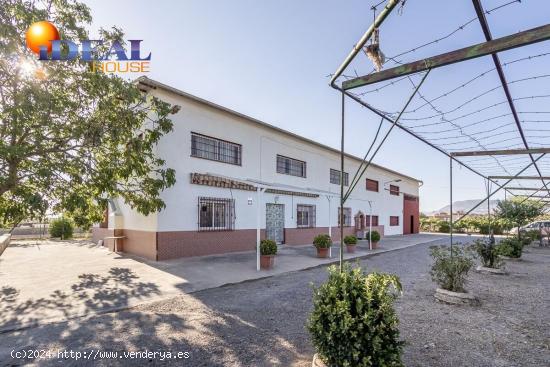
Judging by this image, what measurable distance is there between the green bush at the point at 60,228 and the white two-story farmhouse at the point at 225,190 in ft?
15.9

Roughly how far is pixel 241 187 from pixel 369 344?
10.7 meters

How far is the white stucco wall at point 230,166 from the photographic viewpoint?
10734 mm

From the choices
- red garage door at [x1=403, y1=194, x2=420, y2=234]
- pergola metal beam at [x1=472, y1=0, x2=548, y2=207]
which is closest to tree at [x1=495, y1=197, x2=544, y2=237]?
red garage door at [x1=403, y1=194, x2=420, y2=234]

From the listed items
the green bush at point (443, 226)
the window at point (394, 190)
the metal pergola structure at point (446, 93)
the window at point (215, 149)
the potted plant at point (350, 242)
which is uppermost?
the window at point (215, 149)

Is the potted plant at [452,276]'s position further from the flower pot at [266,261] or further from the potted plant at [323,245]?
the potted plant at [323,245]

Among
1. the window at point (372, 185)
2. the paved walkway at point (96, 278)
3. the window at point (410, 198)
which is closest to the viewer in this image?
the paved walkway at point (96, 278)

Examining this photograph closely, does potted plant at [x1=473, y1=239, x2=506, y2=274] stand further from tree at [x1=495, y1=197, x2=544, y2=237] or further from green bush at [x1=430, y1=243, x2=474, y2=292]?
tree at [x1=495, y1=197, x2=544, y2=237]

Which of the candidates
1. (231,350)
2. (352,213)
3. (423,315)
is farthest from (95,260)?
(352,213)

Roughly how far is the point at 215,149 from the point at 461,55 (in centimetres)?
1047

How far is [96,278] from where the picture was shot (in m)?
7.99

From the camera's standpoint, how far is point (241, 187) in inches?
521

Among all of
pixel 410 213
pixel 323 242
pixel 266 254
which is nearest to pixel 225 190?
pixel 266 254

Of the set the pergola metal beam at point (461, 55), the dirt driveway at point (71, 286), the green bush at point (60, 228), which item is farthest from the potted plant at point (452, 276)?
the green bush at point (60, 228)

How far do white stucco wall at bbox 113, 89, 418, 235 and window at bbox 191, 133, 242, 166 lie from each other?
0.21 metres
